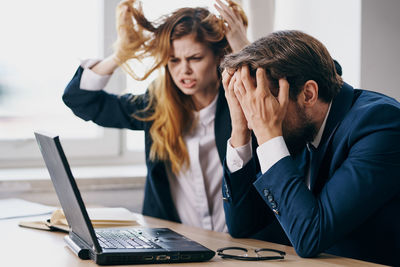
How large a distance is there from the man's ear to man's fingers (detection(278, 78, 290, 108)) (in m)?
0.05

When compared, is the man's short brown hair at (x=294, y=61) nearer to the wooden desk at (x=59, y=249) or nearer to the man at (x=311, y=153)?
the man at (x=311, y=153)

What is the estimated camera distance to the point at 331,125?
1311mm

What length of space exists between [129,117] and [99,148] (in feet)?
2.01

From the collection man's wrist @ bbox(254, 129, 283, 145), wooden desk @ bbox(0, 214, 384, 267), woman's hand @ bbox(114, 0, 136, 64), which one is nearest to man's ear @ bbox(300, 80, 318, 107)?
man's wrist @ bbox(254, 129, 283, 145)

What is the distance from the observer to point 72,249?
1202 mm

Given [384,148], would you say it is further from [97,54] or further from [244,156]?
[97,54]

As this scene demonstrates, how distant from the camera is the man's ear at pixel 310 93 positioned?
1.31 metres

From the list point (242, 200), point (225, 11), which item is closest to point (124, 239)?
point (242, 200)

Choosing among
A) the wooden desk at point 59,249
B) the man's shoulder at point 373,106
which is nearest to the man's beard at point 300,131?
the man's shoulder at point 373,106

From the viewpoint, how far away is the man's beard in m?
1.33

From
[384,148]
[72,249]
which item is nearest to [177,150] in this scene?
[72,249]

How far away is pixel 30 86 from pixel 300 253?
5.90 feet

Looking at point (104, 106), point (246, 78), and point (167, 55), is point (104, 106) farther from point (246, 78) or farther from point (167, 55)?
point (246, 78)

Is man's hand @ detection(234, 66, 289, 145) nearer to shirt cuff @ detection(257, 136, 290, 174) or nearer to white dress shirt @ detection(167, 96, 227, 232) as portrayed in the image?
shirt cuff @ detection(257, 136, 290, 174)
